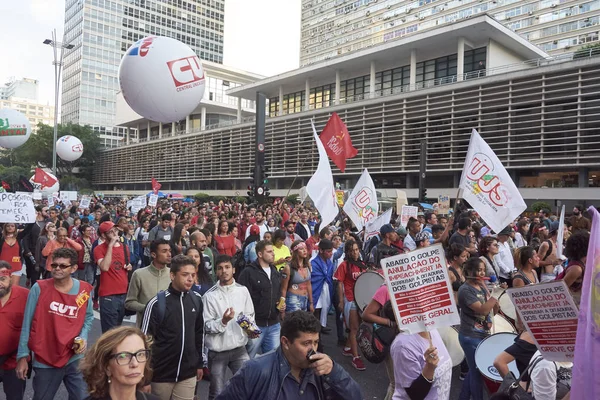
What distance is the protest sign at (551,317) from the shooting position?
2469 mm

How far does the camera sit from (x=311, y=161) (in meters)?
38.5

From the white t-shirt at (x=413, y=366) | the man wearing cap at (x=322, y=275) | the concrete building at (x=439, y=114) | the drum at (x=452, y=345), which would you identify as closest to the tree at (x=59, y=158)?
the concrete building at (x=439, y=114)

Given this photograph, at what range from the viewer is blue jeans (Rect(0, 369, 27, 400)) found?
146 inches

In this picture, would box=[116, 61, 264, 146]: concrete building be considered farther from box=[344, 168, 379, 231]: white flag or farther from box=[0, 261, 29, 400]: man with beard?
box=[0, 261, 29, 400]: man with beard

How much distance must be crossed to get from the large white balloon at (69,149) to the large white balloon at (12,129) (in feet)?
22.7

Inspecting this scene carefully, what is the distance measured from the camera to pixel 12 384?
3725 millimetres

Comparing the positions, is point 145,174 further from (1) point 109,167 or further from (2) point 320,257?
(2) point 320,257

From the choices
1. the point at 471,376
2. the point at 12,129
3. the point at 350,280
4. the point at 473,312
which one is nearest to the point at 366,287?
the point at 350,280

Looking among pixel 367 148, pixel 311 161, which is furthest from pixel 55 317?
pixel 311 161

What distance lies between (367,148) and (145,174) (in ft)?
122

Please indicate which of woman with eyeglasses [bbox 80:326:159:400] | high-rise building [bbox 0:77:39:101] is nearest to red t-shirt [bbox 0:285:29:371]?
woman with eyeglasses [bbox 80:326:159:400]

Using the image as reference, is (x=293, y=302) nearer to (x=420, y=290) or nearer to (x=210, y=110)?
(x=420, y=290)

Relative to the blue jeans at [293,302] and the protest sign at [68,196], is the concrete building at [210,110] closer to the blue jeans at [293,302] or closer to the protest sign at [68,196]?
the protest sign at [68,196]

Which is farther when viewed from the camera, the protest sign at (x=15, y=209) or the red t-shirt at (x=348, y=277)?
the protest sign at (x=15, y=209)
